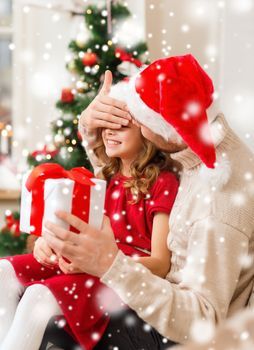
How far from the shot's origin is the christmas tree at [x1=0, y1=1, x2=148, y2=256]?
2.13 metres

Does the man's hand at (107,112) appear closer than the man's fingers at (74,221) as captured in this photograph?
No

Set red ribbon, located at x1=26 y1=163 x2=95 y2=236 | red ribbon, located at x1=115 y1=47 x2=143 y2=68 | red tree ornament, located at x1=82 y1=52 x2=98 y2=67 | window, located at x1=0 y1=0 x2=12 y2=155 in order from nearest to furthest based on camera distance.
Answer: red ribbon, located at x1=26 y1=163 x2=95 y2=236 < red ribbon, located at x1=115 y1=47 x2=143 y2=68 < red tree ornament, located at x1=82 y1=52 x2=98 y2=67 < window, located at x1=0 y1=0 x2=12 y2=155

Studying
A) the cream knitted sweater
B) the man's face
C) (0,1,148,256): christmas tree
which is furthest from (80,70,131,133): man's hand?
(0,1,148,256): christmas tree

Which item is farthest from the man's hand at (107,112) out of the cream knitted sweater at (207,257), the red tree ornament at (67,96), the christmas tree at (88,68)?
the red tree ornament at (67,96)

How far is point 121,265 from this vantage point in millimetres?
1044

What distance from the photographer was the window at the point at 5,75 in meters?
3.07

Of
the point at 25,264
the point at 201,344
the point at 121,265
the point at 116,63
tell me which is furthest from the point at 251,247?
the point at 116,63

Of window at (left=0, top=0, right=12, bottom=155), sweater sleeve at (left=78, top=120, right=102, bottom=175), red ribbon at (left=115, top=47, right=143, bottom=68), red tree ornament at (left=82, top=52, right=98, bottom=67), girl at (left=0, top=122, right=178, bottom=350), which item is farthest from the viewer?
window at (left=0, top=0, right=12, bottom=155)

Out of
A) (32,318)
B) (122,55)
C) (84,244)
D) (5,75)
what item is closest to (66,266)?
(32,318)

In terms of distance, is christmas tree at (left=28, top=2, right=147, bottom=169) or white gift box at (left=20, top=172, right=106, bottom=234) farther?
christmas tree at (left=28, top=2, right=147, bottom=169)

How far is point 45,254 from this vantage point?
1.31 metres

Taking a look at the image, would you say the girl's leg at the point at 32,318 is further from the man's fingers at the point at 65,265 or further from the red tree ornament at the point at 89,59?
the red tree ornament at the point at 89,59

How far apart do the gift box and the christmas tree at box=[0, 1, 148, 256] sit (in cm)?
97

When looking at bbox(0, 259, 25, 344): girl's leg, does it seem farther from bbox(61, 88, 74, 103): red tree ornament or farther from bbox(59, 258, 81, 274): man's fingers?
bbox(61, 88, 74, 103): red tree ornament
